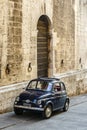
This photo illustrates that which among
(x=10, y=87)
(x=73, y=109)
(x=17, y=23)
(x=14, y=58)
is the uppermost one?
(x=17, y=23)

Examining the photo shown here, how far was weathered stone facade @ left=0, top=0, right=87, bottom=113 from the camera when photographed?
1489 centimetres

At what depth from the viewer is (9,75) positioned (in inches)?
596

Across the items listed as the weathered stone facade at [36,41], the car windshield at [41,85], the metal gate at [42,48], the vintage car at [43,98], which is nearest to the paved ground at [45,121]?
the vintage car at [43,98]

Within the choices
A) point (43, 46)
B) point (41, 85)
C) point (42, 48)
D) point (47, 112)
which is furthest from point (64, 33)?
point (47, 112)

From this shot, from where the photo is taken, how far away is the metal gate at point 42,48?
18.6 meters

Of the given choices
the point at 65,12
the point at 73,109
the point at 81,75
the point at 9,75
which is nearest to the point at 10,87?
the point at 9,75

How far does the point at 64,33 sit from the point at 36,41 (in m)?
4.19

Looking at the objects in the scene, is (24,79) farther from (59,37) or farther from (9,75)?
(59,37)

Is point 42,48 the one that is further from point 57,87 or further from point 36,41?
point 57,87

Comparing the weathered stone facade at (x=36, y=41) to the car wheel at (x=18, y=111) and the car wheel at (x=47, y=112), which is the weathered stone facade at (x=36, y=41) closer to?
the car wheel at (x=18, y=111)

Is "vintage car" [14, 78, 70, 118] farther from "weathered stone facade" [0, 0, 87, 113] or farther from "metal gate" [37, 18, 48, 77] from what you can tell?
"metal gate" [37, 18, 48, 77]

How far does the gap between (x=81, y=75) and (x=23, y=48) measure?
8775 mm

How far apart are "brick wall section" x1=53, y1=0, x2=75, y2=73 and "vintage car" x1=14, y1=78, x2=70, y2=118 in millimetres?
5299

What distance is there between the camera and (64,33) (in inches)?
838
